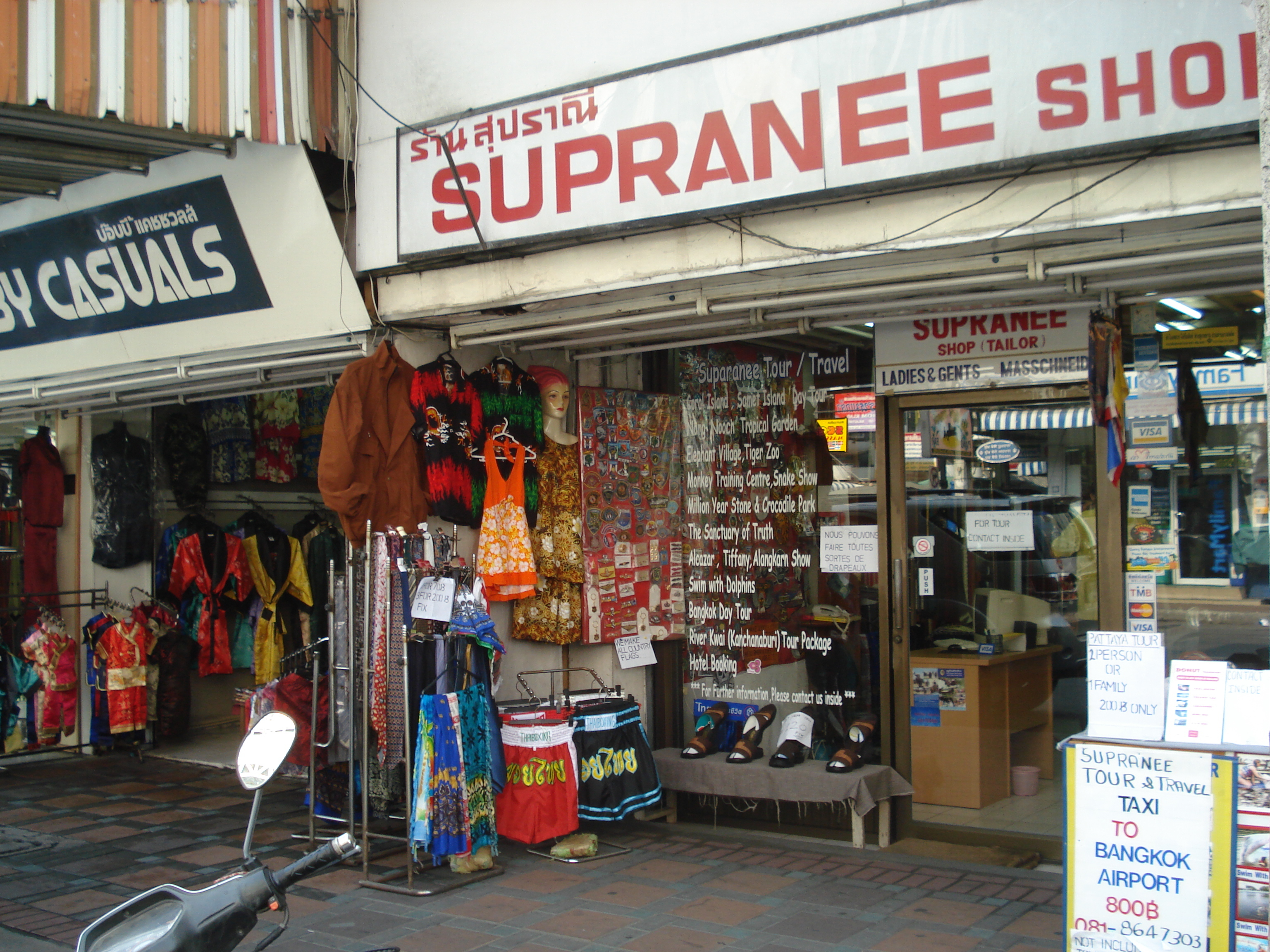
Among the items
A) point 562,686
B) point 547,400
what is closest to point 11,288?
point 547,400

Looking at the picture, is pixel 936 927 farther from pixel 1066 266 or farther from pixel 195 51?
pixel 195 51

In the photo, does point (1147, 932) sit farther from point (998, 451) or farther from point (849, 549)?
point (849, 549)

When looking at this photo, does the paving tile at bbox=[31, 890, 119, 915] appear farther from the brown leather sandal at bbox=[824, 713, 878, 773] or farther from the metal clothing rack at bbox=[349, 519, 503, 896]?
the brown leather sandal at bbox=[824, 713, 878, 773]

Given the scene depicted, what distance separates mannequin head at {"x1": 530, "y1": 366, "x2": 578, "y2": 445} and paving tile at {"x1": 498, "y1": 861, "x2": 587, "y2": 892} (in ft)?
8.18

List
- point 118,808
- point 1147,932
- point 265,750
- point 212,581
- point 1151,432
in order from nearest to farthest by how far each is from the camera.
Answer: point 265,750 < point 1147,932 < point 1151,432 < point 118,808 < point 212,581

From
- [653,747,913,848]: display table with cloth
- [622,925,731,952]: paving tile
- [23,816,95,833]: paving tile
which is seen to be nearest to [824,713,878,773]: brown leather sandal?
[653,747,913,848]: display table with cloth

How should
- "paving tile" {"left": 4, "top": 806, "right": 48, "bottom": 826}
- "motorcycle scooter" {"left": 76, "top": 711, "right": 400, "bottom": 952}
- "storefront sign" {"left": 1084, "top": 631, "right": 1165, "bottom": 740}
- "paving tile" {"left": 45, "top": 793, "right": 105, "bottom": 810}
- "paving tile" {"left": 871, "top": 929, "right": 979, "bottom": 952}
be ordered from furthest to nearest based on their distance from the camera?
"paving tile" {"left": 45, "top": 793, "right": 105, "bottom": 810}, "paving tile" {"left": 4, "top": 806, "right": 48, "bottom": 826}, "paving tile" {"left": 871, "top": 929, "right": 979, "bottom": 952}, "storefront sign" {"left": 1084, "top": 631, "right": 1165, "bottom": 740}, "motorcycle scooter" {"left": 76, "top": 711, "right": 400, "bottom": 952}

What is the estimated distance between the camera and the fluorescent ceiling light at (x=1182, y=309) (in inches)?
214

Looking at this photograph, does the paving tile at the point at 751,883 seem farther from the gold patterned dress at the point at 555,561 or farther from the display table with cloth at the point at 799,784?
the gold patterned dress at the point at 555,561

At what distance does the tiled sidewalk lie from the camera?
4.84 m

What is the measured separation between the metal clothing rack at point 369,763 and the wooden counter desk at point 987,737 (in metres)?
2.53

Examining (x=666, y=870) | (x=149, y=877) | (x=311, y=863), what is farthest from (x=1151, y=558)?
(x=149, y=877)

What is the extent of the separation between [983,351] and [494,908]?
3.82m

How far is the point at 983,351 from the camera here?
6000mm
